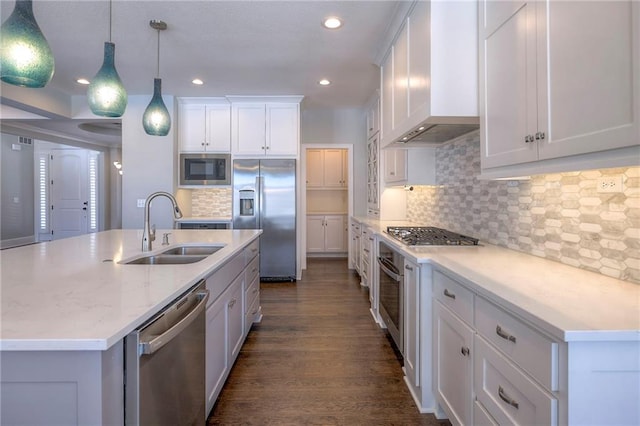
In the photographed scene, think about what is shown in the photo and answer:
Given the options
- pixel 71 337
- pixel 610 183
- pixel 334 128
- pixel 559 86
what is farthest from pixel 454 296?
pixel 334 128

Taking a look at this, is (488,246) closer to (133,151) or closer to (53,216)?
(133,151)

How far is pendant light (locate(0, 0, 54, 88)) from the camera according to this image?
1.39 m

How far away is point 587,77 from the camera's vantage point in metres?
1.01

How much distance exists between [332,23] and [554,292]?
2477 mm

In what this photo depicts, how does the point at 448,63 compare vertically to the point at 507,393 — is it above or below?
above

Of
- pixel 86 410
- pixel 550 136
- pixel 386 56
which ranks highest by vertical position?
pixel 386 56

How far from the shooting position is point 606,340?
0.80m

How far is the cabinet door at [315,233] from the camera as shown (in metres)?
6.56

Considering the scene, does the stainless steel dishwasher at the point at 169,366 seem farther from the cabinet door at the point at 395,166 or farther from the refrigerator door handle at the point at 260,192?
the refrigerator door handle at the point at 260,192

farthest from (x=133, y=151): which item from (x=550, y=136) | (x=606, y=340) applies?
(x=606, y=340)

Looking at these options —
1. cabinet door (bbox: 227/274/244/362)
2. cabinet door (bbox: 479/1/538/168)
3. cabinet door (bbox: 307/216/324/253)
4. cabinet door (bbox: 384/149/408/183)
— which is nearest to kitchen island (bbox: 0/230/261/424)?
cabinet door (bbox: 227/274/244/362)

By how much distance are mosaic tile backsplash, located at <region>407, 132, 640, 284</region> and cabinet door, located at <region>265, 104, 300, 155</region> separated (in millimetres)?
2422

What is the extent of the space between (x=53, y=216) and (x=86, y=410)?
9.57 metres

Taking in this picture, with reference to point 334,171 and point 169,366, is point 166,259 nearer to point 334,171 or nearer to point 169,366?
point 169,366
